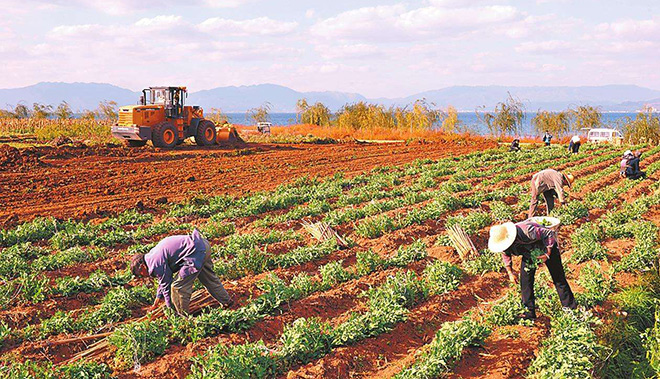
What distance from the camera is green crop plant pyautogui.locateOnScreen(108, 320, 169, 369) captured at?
5863 millimetres

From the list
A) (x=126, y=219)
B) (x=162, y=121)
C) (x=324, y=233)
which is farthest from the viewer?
(x=162, y=121)

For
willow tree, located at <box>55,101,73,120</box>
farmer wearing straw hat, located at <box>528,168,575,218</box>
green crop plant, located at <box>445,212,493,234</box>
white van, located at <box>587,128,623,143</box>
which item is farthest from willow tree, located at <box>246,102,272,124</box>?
farmer wearing straw hat, located at <box>528,168,575,218</box>

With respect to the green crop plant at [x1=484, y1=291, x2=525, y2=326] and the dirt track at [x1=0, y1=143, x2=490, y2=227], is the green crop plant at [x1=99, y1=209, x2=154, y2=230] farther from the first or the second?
the green crop plant at [x1=484, y1=291, x2=525, y2=326]

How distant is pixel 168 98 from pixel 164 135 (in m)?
1.83

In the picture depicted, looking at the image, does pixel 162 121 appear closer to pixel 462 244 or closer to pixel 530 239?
pixel 462 244

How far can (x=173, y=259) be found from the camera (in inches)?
265

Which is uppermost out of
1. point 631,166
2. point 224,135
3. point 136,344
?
point 224,135

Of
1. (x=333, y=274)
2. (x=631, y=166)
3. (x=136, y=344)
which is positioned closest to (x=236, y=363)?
(x=136, y=344)

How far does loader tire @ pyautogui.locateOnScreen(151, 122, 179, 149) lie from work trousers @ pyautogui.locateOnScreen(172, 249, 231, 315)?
1907 cm

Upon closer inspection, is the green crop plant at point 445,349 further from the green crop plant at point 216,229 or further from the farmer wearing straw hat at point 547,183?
the green crop plant at point 216,229

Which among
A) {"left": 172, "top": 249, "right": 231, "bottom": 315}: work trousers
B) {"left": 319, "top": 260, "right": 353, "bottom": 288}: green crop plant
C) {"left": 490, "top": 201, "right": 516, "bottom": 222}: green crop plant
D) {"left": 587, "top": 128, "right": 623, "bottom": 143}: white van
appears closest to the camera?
{"left": 172, "top": 249, "right": 231, "bottom": 315}: work trousers

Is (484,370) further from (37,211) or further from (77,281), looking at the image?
(37,211)

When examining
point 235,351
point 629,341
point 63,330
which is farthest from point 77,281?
point 629,341

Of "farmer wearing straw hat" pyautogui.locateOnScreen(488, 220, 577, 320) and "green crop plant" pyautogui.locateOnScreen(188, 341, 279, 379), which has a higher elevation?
"farmer wearing straw hat" pyautogui.locateOnScreen(488, 220, 577, 320)
